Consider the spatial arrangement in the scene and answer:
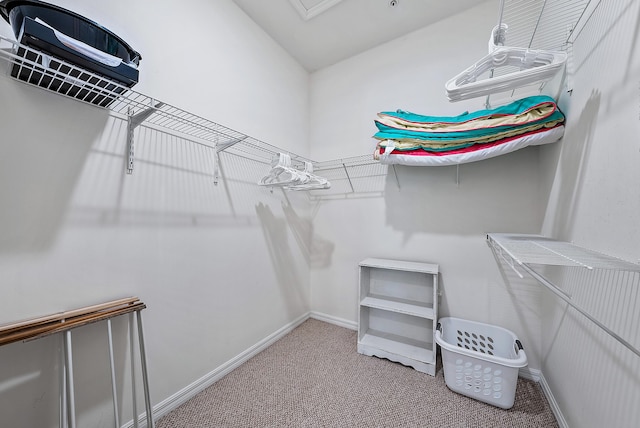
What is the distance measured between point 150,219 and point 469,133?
196 cm

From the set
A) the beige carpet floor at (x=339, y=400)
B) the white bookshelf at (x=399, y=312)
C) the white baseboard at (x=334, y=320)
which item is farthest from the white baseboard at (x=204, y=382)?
the white bookshelf at (x=399, y=312)

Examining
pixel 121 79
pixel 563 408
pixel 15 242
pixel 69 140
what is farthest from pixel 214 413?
pixel 563 408

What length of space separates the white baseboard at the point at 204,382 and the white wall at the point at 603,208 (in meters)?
1.87

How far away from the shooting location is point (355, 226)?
2.28 meters

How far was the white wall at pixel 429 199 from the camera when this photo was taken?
1.65 meters

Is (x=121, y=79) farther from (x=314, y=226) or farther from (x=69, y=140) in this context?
(x=314, y=226)

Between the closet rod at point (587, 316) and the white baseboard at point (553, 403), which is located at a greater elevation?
the closet rod at point (587, 316)

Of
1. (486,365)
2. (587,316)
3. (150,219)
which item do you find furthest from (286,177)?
(486,365)

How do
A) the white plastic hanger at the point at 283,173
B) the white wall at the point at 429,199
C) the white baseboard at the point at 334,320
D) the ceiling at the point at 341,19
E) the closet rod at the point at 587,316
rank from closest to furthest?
the closet rod at the point at 587,316 → the white plastic hanger at the point at 283,173 → the white wall at the point at 429,199 → the ceiling at the point at 341,19 → the white baseboard at the point at 334,320

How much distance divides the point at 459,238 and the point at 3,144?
8.22 feet

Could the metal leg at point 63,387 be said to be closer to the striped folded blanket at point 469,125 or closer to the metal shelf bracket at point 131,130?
the metal shelf bracket at point 131,130

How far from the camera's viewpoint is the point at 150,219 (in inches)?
49.5

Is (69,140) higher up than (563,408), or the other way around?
(69,140)

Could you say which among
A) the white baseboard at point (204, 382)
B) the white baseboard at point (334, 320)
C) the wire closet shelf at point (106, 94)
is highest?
the wire closet shelf at point (106, 94)
